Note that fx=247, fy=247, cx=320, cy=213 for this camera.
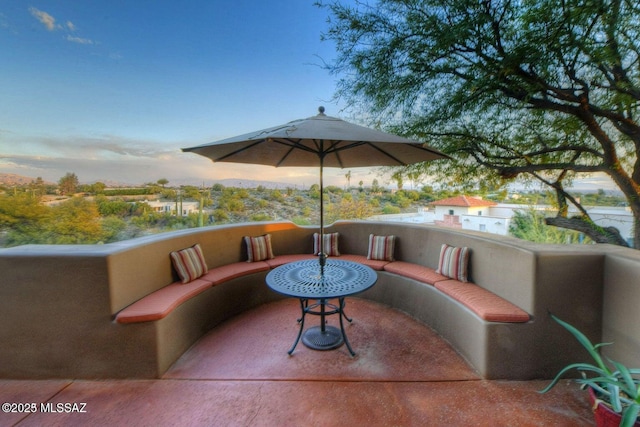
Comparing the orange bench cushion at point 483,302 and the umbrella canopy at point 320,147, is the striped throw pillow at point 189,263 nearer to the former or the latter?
the umbrella canopy at point 320,147

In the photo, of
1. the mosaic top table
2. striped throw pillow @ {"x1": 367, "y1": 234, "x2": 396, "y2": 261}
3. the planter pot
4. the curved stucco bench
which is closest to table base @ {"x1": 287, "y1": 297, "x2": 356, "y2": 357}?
the mosaic top table

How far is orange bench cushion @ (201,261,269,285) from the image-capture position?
126 inches

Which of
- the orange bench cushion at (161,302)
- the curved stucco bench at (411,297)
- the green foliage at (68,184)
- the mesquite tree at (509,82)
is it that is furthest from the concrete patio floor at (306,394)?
the green foliage at (68,184)

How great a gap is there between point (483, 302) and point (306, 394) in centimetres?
183

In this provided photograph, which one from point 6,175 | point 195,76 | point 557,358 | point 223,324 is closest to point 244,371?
point 223,324

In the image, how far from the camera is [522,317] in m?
2.12

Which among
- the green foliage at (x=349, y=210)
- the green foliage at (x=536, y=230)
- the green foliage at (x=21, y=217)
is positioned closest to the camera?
the green foliage at (x=536, y=230)

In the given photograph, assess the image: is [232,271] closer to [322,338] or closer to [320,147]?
[322,338]

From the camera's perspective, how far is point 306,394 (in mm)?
1975

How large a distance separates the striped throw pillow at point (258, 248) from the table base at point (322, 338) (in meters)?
1.49

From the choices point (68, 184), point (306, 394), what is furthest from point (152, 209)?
point (306, 394)

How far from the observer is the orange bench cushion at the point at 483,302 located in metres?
2.14

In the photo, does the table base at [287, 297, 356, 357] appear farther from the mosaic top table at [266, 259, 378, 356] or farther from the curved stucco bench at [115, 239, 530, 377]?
the curved stucco bench at [115, 239, 530, 377]

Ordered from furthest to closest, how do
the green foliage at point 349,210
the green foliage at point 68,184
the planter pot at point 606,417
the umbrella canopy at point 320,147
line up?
1. the green foliage at point 349,210
2. the green foliage at point 68,184
3. the umbrella canopy at point 320,147
4. the planter pot at point 606,417
